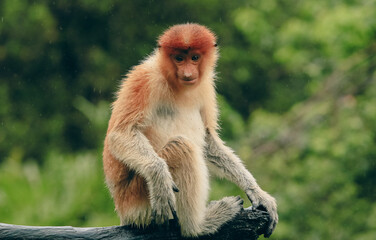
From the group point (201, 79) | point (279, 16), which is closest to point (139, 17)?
point (279, 16)

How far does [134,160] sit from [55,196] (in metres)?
5.42

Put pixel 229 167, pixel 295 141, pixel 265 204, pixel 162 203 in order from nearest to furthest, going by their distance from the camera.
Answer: pixel 162 203 → pixel 265 204 → pixel 229 167 → pixel 295 141

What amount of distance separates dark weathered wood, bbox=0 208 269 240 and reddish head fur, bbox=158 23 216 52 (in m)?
1.40

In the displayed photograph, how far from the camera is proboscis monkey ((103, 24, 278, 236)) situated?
4.38 metres

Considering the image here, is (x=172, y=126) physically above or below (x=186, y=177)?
above

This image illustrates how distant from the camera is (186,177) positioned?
4398 mm

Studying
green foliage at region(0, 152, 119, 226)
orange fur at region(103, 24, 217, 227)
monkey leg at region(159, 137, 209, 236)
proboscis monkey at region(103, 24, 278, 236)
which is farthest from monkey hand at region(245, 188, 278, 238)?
green foliage at region(0, 152, 119, 226)

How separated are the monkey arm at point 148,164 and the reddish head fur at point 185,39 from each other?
2.44 feet

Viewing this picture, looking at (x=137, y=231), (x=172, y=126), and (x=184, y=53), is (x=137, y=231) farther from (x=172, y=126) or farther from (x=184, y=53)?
(x=184, y=53)

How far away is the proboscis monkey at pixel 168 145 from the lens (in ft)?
14.4

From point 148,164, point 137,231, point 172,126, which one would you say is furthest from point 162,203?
point 172,126

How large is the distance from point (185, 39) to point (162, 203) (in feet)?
4.42

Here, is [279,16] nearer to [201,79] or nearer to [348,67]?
[348,67]

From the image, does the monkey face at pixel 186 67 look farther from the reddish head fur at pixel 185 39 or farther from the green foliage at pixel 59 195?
the green foliage at pixel 59 195
